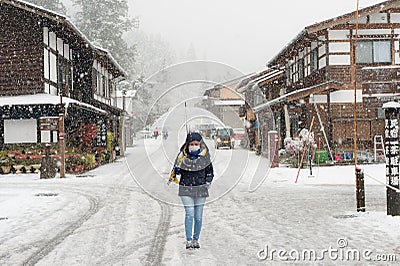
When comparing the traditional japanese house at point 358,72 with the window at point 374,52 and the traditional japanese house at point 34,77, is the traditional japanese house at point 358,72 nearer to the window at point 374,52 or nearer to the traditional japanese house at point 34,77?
the window at point 374,52

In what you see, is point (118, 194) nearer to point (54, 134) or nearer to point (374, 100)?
point (54, 134)

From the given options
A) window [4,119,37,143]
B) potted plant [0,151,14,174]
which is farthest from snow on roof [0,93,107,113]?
potted plant [0,151,14,174]

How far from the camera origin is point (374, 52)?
2400cm

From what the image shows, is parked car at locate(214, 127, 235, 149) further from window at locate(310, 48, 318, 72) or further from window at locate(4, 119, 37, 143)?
window at locate(4, 119, 37, 143)

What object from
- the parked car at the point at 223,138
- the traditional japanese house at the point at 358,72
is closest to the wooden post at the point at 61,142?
the traditional japanese house at the point at 358,72

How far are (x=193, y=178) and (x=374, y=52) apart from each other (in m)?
19.3

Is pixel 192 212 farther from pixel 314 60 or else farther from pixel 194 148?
pixel 314 60

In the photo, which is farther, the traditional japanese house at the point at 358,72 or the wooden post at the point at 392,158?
the traditional japanese house at the point at 358,72

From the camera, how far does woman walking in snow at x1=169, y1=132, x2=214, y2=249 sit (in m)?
7.43

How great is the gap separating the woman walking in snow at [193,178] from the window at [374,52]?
18589 millimetres

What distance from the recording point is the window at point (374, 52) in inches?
945

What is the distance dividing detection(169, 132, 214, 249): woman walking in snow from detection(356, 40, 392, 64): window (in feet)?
61.0

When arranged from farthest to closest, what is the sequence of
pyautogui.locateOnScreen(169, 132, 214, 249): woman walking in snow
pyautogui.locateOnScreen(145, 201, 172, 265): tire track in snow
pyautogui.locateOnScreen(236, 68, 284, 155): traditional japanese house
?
pyautogui.locateOnScreen(236, 68, 284, 155): traditional japanese house < pyautogui.locateOnScreen(169, 132, 214, 249): woman walking in snow < pyautogui.locateOnScreen(145, 201, 172, 265): tire track in snow

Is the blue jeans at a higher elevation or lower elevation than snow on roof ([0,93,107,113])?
lower
